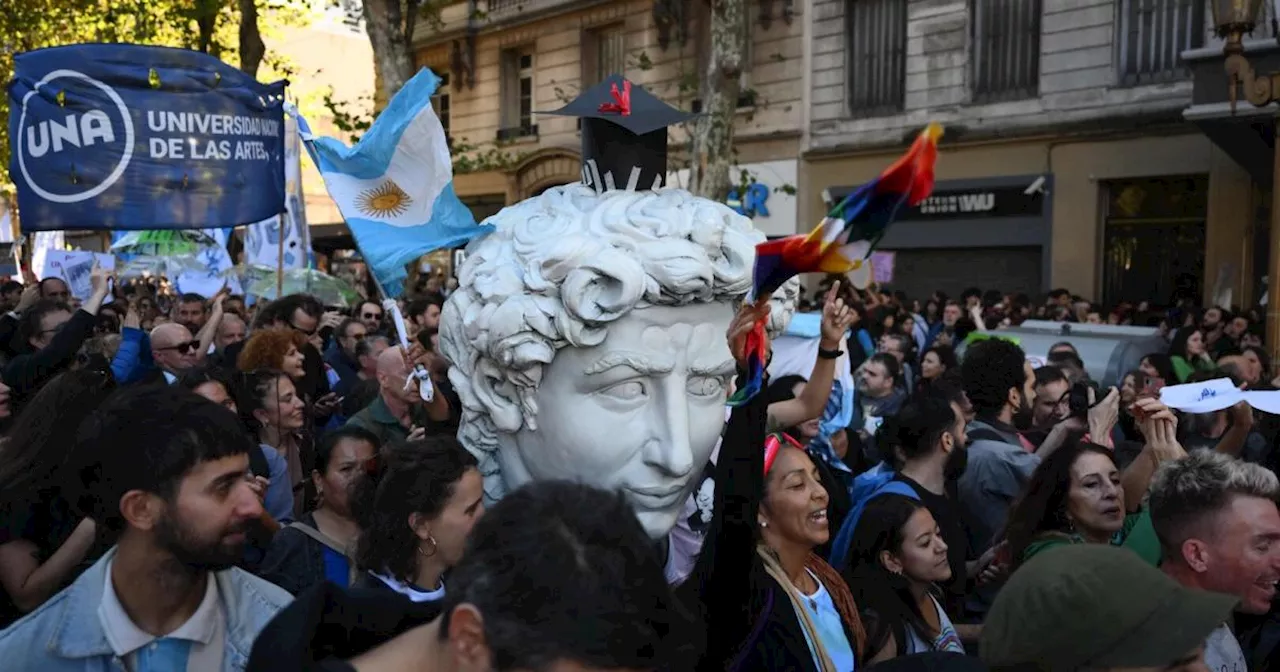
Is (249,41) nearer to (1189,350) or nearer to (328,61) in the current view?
(1189,350)

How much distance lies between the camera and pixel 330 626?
72.5 inches

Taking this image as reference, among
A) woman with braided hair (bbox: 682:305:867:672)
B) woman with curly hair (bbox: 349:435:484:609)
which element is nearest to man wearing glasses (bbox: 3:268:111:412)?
woman with curly hair (bbox: 349:435:484:609)

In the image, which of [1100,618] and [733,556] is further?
[733,556]

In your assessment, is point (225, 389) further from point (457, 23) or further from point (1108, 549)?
point (457, 23)

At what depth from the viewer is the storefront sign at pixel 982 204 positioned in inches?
690

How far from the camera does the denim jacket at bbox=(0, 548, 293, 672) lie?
2.26 m

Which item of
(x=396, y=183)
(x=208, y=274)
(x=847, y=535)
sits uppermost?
(x=396, y=183)

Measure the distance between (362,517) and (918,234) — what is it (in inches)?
659

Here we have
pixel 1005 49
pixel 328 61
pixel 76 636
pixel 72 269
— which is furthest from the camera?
pixel 328 61

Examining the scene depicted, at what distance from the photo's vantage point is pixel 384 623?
1881mm

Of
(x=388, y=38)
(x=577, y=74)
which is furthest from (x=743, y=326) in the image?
(x=577, y=74)

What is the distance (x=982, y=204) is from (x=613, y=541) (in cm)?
1746

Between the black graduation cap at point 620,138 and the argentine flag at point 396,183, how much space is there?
0.55 meters

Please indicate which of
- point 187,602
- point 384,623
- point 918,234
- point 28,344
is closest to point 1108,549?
point 384,623
